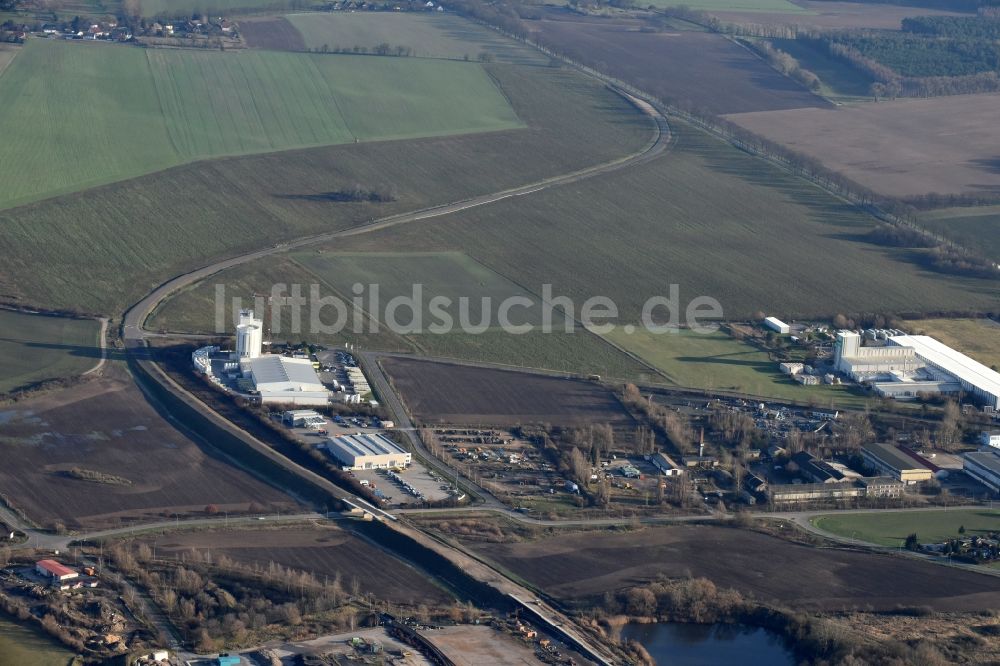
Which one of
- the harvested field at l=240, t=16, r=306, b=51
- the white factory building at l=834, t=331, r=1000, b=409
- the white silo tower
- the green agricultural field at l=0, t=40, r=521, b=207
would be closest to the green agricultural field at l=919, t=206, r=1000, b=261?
the white factory building at l=834, t=331, r=1000, b=409

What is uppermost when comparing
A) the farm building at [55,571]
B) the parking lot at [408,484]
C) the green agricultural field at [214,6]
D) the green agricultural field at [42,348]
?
the green agricultural field at [214,6]

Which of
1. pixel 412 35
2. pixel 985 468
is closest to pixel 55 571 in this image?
pixel 985 468

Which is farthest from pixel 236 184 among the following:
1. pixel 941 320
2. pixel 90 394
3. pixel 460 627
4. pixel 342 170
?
pixel 460 627

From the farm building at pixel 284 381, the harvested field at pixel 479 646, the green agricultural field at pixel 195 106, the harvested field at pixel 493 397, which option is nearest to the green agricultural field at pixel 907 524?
the harvested field at pixel 493 397

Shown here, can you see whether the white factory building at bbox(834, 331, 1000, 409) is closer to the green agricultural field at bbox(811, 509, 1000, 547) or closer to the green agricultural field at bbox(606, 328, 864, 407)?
the green agricultural field at bbox(606, 328, 864, 407)

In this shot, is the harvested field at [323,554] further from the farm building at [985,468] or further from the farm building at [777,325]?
the farm building at [777,325]
